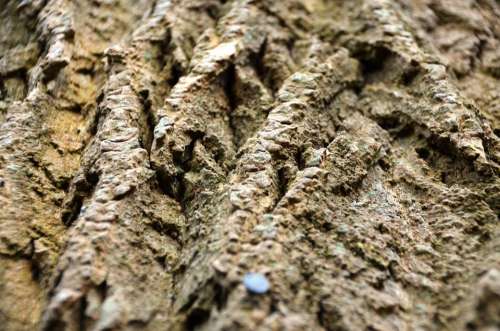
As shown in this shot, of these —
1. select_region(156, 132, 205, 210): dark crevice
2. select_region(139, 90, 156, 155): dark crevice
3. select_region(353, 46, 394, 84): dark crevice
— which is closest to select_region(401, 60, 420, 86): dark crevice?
select_region(353, 46, 394, 84): dark crevice

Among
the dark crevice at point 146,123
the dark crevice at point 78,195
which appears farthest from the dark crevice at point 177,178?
the dark crevice at point 78,195

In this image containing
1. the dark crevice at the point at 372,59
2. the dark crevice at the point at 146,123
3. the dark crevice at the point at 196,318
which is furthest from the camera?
the dark crevice at the point at 372,59

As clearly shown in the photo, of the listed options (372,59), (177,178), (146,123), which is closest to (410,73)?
(372,59)

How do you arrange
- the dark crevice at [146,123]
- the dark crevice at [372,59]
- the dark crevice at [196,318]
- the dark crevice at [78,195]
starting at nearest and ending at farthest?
the dark crevice at [196,318], the dark crevice at [78,195], the dark crevice at [146,123], the dark crevice at [372,59]

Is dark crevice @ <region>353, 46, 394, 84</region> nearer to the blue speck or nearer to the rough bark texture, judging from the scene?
the rough bark texture

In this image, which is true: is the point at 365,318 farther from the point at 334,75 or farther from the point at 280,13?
the point at 280,13

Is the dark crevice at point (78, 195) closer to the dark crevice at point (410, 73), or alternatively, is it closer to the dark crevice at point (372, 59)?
the dark crevice at point (372, 59)

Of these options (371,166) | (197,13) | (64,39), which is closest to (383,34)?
(371,166)
